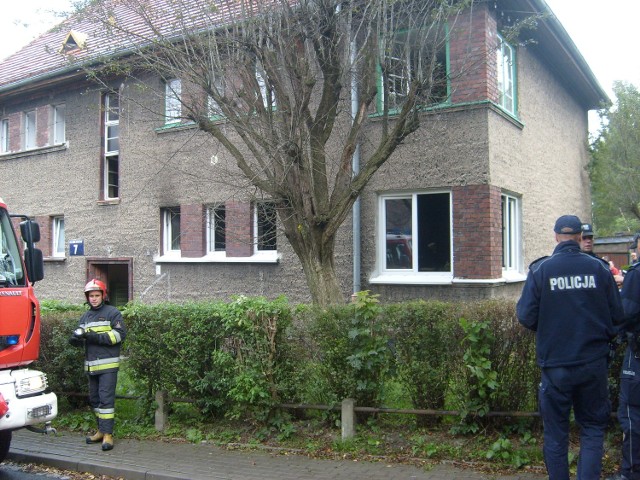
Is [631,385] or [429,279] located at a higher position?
[429,279]

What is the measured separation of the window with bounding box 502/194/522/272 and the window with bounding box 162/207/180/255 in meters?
7.07

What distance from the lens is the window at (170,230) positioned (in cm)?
1448

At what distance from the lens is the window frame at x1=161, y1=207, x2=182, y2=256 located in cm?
1447

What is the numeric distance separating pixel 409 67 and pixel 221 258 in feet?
20.6

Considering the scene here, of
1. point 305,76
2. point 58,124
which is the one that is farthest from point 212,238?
point 305,76

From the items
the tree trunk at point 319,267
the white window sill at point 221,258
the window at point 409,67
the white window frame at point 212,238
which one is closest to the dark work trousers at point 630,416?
the tree trunk at point 319,267

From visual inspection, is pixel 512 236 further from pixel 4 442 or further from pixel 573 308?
pixel 4 442

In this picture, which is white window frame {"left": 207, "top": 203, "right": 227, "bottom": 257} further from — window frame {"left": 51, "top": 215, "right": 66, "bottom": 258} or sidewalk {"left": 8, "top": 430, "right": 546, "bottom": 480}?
sidewalk {"left": 8, "top": 430, "right": 546, "bottom": 480}

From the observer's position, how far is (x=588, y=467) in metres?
4.70

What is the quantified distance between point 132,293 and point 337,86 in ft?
26.6

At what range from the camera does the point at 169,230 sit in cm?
1456

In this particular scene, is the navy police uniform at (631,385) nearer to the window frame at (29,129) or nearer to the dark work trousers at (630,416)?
the dark work trousers at (630,416)

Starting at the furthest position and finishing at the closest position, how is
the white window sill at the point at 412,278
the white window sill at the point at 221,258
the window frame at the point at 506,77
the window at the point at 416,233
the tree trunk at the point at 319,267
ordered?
the white window sill at the point at 221,258 → the window frame at the point at 506,77 → the window at the point at 416,233 → the white window sill at the point at 412,278 → the tree trunk at the point at 319,267

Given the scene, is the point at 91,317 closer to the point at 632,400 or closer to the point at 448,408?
the point at 448,408
